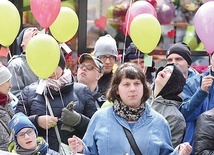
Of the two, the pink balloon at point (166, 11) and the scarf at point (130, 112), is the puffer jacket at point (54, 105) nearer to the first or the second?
the scarf at point (130, 112)

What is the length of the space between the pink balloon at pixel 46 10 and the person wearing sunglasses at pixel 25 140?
1093mm

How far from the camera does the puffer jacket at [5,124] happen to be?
4.34 metres

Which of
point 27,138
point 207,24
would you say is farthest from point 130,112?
point 207,24

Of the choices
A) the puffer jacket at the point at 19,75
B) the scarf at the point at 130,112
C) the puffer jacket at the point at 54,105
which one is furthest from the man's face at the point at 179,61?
the scarf at the point at 130,112

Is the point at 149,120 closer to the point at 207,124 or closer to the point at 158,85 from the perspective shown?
the point at 207,124

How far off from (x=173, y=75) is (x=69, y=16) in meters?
1.36

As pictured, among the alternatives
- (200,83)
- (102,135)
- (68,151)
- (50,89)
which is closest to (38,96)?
(50,89)

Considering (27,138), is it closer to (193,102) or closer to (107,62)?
(193,102)

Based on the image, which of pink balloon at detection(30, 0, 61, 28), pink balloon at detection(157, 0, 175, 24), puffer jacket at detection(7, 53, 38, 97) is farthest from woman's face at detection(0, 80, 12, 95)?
pink balloon at detection(157, 0, 175, 24)

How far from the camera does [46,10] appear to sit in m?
4.86

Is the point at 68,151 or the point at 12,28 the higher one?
the point at 12,28

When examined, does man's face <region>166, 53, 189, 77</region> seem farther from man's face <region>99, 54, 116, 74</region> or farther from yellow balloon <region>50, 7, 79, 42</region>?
yellow balloon <region>50, 7, 79, 42</region>

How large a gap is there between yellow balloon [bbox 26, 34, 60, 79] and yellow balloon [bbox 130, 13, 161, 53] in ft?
2.82

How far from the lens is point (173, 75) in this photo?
4.50m
